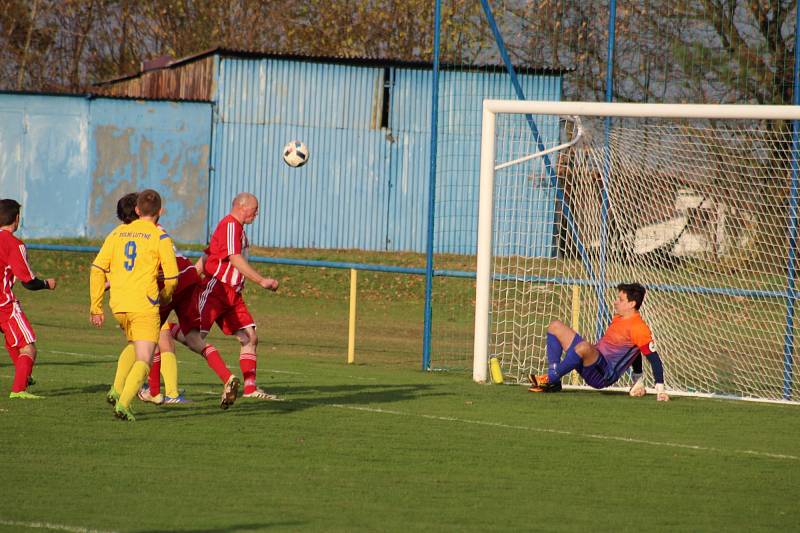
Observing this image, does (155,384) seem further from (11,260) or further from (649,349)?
(649,349)

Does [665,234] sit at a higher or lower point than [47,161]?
lower

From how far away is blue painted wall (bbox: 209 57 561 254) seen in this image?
1185 inches

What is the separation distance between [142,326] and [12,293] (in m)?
1.76

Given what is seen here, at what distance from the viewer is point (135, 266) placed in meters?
9.22

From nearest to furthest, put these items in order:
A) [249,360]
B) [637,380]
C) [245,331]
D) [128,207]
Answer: [128,207]
[245,331]
[249,360]
[637,380]

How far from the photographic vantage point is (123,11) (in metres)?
43.0

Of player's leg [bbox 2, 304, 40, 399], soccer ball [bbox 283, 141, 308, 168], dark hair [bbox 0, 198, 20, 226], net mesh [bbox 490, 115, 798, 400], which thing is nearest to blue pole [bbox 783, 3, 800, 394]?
net mesh [bbox 490, 115, 798, 400]

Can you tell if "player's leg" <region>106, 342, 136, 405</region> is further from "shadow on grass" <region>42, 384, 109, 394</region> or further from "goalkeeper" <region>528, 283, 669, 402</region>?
"goalkeeper" <region>528, 283, 669, 402</region>

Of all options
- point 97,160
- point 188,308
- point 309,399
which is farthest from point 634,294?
point 97,160

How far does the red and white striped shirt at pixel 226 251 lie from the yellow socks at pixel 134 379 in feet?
4.69

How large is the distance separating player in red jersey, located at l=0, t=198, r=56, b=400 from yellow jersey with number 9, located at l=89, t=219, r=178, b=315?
3.79 ft

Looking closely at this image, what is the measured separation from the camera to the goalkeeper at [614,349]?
1187cm

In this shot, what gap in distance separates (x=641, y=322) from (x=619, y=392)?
4.01 feet

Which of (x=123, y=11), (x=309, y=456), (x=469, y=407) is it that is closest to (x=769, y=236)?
(x=469, y=407)
